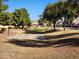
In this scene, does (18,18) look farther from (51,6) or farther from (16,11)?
(51,6)

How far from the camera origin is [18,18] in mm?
100750

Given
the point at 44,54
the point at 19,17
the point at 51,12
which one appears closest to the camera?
the point at 44,54

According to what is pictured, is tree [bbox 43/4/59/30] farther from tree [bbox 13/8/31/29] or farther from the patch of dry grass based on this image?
the patch of dry grass

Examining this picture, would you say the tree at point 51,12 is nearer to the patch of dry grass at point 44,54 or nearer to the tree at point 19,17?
the tree at point 19,17

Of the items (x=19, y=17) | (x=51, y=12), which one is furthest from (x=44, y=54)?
(x=19, y=17)

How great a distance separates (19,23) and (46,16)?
14486 millimetres

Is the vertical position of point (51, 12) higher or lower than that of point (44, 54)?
higher

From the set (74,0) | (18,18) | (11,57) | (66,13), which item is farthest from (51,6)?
(11,57)

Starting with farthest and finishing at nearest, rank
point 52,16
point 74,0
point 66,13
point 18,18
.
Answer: point 18,18
point 52,16
point 66,13
point 74,0

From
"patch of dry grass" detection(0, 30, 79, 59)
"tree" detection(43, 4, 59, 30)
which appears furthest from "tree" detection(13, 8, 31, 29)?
"patch of dry grass" detection(0, 30, 79, 59)

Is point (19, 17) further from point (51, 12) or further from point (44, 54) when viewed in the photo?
point (44, 54)

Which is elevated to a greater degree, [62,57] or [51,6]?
[51,6]

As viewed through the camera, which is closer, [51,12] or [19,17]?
[51,12]

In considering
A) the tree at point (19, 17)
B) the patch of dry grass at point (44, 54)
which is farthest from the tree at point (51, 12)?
the patch of dry grass at point (44, 54)
